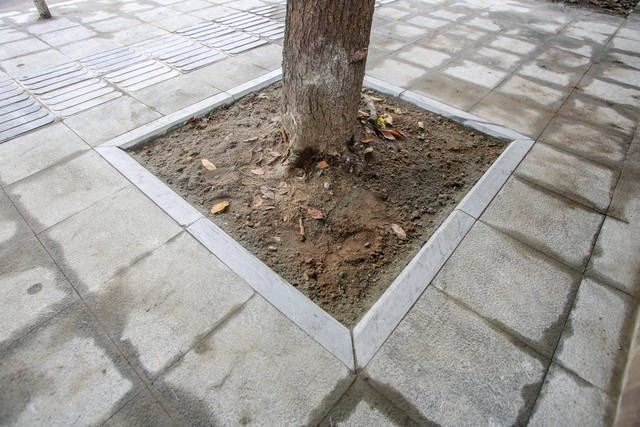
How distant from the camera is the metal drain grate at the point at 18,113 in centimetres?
328

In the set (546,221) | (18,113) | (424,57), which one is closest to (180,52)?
(18,113)

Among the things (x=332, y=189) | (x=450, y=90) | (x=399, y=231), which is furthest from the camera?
(x=450, y=90)

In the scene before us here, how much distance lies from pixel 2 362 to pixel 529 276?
2892 millimetres

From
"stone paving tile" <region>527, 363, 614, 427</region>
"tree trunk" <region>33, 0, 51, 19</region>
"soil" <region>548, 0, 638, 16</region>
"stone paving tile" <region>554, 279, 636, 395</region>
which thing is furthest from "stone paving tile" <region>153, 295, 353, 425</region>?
"soil" <region>548, 0, 638, 16</region>

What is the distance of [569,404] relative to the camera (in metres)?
1.69

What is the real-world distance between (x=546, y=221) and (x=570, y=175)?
26.9 inches

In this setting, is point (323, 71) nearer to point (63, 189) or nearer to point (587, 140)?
point (63, 189)

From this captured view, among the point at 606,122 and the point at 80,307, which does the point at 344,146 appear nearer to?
the point at 80,307

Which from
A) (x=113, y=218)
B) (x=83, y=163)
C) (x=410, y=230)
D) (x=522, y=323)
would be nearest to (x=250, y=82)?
(x=83, y=163)

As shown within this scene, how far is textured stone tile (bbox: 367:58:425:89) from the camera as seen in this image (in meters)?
4.13

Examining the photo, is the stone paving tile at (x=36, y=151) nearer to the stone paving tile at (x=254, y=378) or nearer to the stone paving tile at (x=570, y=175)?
the stone paving tile at (x=254, y=378)

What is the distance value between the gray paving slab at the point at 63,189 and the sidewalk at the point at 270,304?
1 cm

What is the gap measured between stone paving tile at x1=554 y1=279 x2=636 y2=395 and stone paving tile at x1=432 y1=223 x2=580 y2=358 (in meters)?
0.05

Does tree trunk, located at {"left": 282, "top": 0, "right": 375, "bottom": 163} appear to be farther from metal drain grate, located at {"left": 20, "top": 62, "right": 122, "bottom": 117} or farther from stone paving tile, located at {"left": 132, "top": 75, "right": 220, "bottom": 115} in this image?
metal drain grate, located at {"left": 20, "top": 62, "right": 122, "bottom": 117}
